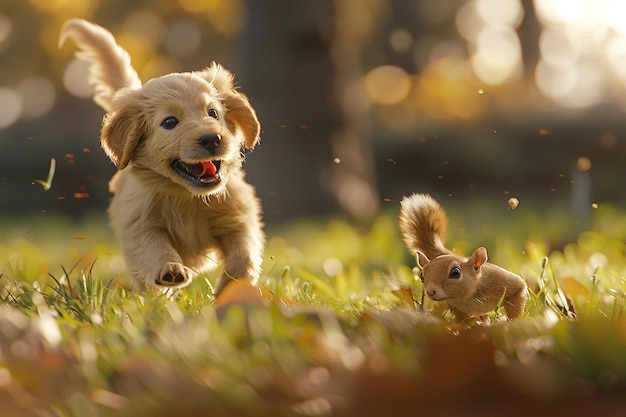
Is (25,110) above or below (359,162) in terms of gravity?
above

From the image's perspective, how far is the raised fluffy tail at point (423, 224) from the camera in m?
3.03

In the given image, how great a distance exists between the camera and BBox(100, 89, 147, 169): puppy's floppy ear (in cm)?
320

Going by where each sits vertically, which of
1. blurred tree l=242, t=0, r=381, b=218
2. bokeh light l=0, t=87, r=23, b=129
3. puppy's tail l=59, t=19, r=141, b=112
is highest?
bokeh light l=0, t=87, r=23, b=129

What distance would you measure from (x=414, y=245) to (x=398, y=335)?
1.15 metres

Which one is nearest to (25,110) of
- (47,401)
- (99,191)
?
(99,191)

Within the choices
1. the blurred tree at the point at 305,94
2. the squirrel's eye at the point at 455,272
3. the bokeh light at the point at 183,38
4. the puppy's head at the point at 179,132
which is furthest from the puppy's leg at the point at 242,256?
the bokeh light at the point at 183,38

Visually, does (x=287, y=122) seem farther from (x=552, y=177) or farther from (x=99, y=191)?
(x=552, y=177)

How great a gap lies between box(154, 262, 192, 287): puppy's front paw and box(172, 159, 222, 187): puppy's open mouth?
0.33 metres

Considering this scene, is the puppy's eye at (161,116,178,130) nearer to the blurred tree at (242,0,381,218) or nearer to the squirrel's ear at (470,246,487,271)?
the squirrel's ear at (470,246,487,271)

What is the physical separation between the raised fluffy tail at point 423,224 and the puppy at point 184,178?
2.20 ft

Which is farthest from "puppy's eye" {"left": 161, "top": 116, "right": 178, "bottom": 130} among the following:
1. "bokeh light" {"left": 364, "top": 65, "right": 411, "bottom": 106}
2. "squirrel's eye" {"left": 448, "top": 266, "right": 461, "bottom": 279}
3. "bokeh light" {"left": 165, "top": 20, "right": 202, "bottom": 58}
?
"bokeh light" {"left": 165, "top": 20, "right": 202, "bottom": 58}

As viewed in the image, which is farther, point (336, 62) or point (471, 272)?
point (336, 62)

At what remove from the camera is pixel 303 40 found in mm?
7496

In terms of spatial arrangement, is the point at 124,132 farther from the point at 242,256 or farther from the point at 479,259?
the point at 479,259
